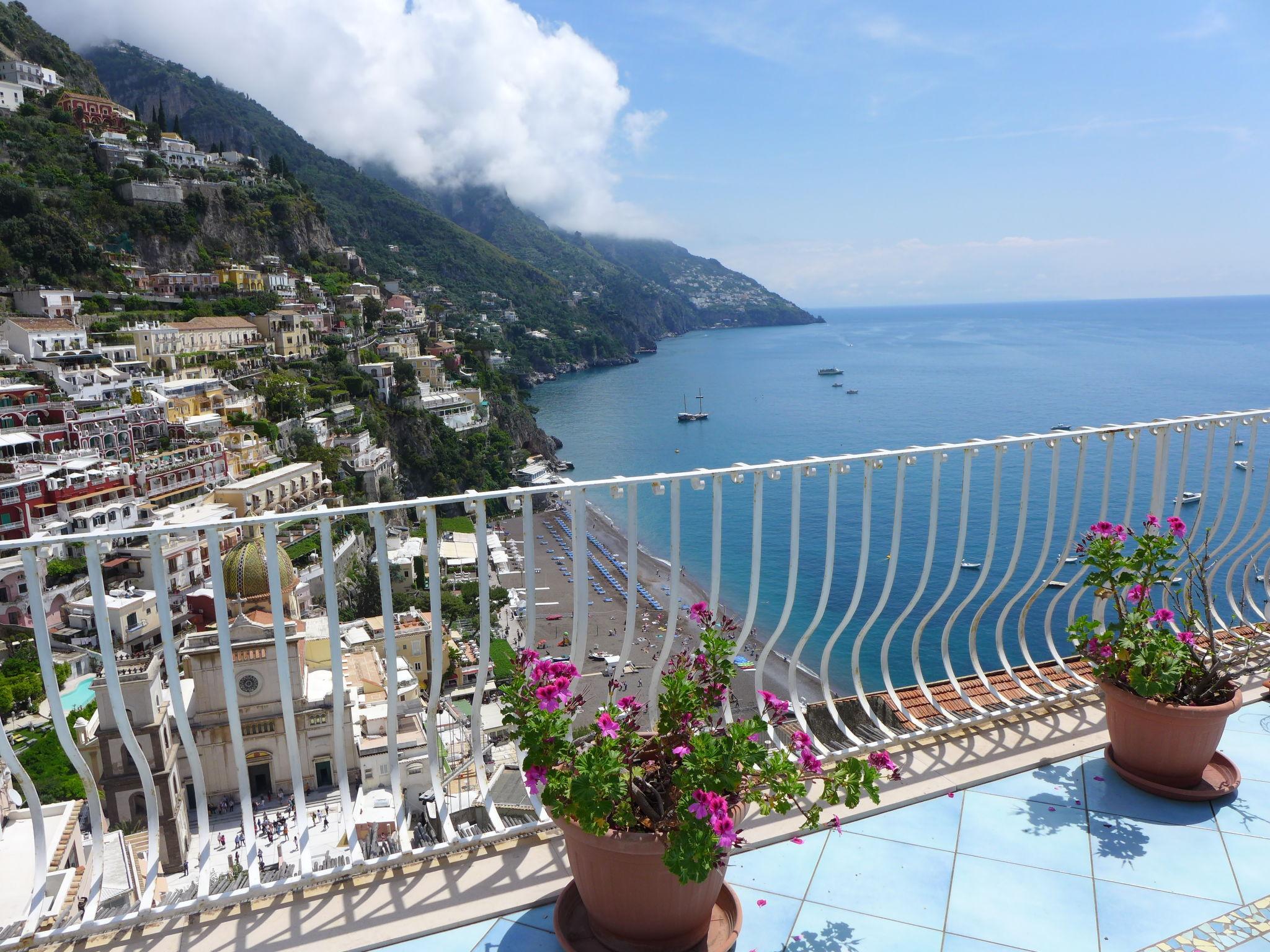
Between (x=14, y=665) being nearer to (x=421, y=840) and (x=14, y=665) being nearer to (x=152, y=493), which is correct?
(x=152, y=493)

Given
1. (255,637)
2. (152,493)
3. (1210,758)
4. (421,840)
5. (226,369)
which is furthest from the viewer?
(226,369)

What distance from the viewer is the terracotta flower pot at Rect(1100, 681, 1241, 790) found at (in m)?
2.16

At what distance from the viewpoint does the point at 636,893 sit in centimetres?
156

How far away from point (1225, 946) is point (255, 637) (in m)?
10.5

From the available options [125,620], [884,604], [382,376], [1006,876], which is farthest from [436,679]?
[382,376]

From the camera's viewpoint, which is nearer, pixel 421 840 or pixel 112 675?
pixel 112 675

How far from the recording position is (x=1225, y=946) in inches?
67.9

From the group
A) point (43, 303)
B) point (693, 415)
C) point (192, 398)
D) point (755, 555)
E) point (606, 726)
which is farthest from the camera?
point (693, 415)

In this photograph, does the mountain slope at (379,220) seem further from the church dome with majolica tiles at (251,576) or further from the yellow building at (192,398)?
the church dome with majolica tiles at (251,576)

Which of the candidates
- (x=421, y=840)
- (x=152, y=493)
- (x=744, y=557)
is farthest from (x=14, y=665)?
(x=421, y=840)

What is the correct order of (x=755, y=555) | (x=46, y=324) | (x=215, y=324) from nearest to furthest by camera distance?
(x=755, y=555) < (x=46, y=324) < (x=215, y=324)

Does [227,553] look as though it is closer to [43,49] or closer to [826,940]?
[826,940]

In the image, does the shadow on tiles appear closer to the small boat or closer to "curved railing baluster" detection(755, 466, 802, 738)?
"curved railing baluster" detection(755, 466, 802, 738)

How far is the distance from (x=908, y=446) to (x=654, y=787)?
51.8ft
